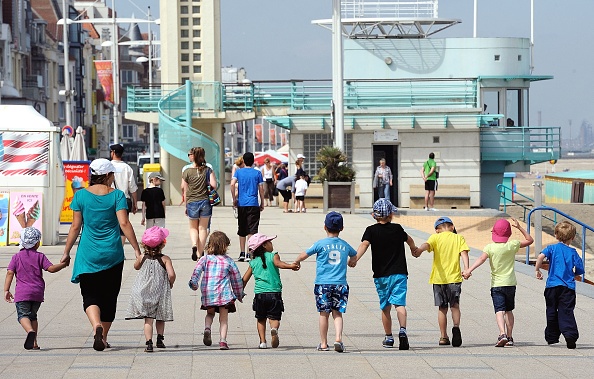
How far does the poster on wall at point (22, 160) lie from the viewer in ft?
63.9

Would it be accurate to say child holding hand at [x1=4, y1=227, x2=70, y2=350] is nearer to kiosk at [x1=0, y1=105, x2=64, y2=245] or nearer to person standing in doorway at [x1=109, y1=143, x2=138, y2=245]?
person standing in doorway at [x1=109, y1=143, x2=138, y2=245]

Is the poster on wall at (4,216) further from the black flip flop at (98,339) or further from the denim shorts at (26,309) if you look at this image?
the black flip flop at (98,339)

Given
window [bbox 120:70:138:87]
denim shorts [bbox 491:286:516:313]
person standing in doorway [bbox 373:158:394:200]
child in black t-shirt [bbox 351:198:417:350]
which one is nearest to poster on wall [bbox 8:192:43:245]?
child in black t-shirt [bbox 351:198:417:350]

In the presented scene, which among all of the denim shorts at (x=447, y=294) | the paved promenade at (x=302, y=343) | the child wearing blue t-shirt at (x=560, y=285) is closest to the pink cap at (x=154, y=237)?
the paved promenade at (x=302, y=343)

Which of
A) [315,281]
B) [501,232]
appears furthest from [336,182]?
[315,281]

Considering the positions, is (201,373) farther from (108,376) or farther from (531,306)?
(531,306)

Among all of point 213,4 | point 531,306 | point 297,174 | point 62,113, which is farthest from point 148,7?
point 531,306

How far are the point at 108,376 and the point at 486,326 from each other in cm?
434

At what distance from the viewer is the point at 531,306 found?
1268 cm

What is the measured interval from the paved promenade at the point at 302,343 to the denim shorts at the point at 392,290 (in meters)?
0.40

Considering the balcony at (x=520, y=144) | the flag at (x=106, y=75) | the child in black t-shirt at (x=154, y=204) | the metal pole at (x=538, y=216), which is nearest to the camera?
the child in black t-shirt at (x=154, y=204)

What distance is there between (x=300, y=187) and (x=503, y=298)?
21.0 metres

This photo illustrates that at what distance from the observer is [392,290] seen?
31.9ft

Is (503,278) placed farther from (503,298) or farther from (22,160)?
(22,160)
